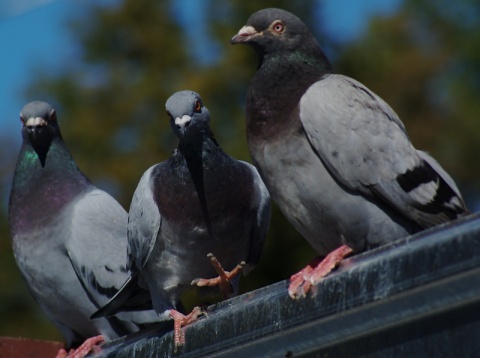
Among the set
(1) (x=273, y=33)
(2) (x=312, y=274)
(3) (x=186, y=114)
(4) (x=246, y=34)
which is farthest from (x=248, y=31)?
(2) (x=312, y=274)

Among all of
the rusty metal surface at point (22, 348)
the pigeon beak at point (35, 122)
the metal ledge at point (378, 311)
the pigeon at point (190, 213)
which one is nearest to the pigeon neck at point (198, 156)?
the pigeon at point (190, 213)

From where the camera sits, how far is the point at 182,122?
563cm

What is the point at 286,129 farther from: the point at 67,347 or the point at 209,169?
the point at 67,347

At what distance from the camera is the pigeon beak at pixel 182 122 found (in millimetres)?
5633

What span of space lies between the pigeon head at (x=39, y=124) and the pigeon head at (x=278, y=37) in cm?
231

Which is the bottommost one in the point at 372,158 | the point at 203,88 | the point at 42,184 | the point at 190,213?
the point at 203,88

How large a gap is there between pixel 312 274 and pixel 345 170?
4.13ft

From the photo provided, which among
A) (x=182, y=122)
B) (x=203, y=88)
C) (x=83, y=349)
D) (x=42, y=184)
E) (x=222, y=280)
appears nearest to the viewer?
(x=222, y=280)

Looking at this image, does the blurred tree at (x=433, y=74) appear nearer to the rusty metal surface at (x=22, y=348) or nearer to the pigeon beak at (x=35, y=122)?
the pigeon beak at (x=35, y=122)

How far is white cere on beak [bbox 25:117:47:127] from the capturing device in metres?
7.67

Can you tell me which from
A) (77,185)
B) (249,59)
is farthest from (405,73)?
(77,185)

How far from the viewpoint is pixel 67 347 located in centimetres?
749

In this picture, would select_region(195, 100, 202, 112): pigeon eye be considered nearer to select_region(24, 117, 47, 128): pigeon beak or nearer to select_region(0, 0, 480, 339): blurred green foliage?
select_region(24, 117, 47, 128): pigeon beak

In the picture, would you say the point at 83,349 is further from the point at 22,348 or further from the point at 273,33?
the point at 273,33
